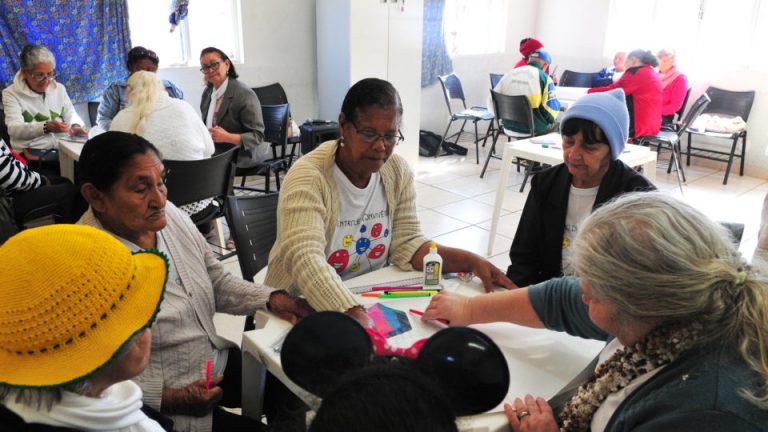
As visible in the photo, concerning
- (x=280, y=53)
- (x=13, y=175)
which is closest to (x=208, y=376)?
(x=13, y=175)

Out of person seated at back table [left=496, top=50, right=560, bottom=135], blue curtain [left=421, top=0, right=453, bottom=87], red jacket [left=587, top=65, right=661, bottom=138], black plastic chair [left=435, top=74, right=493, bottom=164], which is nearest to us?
red jacket [left=587, top=65, right=661, bottom=138]

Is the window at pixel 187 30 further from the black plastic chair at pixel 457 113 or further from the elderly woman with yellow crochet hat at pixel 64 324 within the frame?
the elderly woman with yellow crochet hat at pixel 64 324

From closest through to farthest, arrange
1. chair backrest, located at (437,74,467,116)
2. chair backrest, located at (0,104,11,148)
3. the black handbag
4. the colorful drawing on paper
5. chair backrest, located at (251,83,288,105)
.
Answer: the colorful drawing on paper, the black handbag, chair backrest, located at (0,104,11,148), chair backrest, located at (251,83,288,105), chair backrest, located at (437,74,467,116)

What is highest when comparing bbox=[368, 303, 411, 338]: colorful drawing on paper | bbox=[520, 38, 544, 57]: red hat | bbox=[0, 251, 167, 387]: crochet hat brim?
bbox=[520, 38, 544, 57]: red hat

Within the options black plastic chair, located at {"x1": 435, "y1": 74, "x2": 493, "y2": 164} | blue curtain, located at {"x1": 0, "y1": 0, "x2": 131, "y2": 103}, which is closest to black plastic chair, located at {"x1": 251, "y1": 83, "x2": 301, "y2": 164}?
blue curtain, located at {"x1": 0, "y1": 0, "x2": 131, "y2": 103}

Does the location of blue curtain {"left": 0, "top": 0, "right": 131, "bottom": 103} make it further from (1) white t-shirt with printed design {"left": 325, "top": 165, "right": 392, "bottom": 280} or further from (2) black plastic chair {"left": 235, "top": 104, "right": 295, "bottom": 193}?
(1) white t-shirt with printed design {"left": 325, "top": 165, "right": 392, "bottom": 280}

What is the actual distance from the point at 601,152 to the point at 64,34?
4.25 metres

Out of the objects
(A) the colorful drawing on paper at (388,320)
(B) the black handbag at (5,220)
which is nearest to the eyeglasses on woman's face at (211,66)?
(B) the black handbag at (5,220)

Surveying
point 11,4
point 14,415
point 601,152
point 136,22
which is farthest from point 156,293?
point 136,22

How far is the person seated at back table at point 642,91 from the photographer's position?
4.83 metres

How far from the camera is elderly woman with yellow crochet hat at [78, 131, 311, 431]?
1.36 m

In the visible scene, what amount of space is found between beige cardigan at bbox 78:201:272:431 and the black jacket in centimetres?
95

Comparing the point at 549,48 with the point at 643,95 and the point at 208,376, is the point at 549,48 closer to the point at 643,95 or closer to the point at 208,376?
the point at 643,95

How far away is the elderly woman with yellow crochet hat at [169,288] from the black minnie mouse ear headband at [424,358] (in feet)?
1.91
